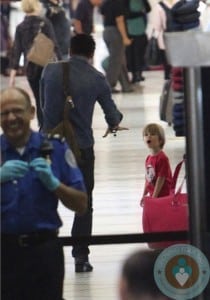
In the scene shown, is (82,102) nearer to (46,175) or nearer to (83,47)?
(83,47)

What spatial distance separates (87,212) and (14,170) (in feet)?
3.46

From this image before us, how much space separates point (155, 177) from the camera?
20.6ft

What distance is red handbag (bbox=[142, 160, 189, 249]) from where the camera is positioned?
6.04 metres

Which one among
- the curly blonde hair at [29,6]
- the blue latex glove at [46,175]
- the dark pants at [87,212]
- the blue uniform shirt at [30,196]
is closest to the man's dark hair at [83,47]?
the curly blonde hair at [29,6]

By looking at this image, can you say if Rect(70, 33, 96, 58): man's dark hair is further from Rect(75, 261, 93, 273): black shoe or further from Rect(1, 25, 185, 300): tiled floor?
Rect(75, 261, 93, 273): black shoe

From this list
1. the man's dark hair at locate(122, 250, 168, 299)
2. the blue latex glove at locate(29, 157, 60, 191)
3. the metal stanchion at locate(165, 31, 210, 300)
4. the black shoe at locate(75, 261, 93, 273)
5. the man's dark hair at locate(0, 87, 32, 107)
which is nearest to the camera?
the blue latex glove at locate(29, 157, 60, 191)

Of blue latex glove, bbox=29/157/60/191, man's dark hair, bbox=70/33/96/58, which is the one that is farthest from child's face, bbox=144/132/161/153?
blue latex glove, bbox=29/157/60/191

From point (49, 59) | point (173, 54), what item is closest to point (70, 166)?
point (173, 54)

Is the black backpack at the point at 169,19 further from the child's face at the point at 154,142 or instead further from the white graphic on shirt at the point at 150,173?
the white graphic on shirt at the point at 150,173

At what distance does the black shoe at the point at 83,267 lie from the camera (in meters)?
6.57

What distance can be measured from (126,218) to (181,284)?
0.86 metres

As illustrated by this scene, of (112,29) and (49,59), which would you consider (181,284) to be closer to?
(49,59)

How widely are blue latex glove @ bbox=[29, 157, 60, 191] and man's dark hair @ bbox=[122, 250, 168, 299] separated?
1.84 ft

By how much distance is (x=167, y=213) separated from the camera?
6164 mm
